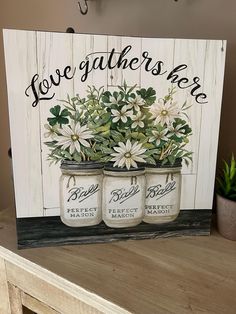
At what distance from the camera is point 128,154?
63 centimetres

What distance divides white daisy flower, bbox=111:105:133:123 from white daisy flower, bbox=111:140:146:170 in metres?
0.04

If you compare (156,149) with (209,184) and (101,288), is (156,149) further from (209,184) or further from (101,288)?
(101,288)

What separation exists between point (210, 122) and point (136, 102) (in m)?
0.15

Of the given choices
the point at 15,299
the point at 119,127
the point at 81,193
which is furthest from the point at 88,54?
the point at 15,299

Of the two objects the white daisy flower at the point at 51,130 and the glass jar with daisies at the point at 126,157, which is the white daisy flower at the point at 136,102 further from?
the white daisy flower at the point at 51,130

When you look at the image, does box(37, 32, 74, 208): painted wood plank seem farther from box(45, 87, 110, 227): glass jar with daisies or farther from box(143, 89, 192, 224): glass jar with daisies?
box(143, 89, 192, 224): glass jar with daisies

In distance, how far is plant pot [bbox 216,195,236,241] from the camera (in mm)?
658

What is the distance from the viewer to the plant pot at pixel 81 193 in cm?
63

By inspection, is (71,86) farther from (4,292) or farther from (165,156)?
(4,292)

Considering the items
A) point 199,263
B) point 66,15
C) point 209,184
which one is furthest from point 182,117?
point 66,15

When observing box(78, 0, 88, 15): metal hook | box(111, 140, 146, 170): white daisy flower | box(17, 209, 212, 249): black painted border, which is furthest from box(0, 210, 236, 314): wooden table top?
box(78, 0, 88, 15): metal hook

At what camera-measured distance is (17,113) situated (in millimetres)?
588

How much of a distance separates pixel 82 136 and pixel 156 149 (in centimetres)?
14

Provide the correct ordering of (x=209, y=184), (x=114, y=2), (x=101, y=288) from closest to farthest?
(x=101, y=288) < (x=209, y=184) < (x=114, y=2)
